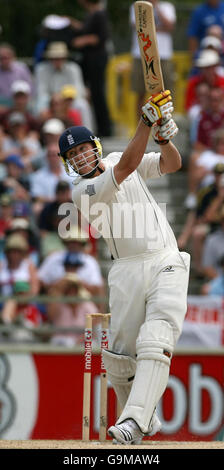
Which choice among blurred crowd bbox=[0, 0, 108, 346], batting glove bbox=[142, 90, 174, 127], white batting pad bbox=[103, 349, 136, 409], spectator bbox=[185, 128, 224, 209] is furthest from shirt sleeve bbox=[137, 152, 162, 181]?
spectator bbox=[185, 128, 224, 209]

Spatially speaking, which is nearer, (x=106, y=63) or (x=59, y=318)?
(x=59, y=318)

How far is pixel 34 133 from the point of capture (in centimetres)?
1343

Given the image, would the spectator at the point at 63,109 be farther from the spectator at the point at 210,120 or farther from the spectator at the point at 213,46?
the spectator at the point at 213,46

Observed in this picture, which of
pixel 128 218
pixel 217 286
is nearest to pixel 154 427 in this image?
pixel 128 218

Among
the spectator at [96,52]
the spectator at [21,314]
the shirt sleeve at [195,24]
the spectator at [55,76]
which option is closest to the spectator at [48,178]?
the spectator at [21,314]

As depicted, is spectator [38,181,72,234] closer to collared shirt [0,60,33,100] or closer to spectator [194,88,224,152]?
spectator [194,88,224,152]

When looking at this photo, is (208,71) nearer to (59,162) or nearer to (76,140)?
(59,162)

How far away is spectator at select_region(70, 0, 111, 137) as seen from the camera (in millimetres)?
14391

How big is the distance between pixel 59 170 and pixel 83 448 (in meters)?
6.54

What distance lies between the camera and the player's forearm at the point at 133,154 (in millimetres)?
6758

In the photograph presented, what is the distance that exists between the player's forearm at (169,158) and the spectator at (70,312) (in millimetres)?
3900

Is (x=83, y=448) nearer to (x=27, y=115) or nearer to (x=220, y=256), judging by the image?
(x=220, y=256)

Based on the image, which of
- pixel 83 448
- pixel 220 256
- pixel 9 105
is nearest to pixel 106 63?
pixel 9 105
